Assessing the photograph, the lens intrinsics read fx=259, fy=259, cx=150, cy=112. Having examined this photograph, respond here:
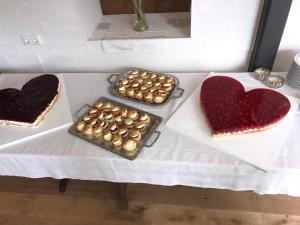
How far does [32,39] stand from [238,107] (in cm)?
105

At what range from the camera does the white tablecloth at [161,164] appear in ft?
2.84

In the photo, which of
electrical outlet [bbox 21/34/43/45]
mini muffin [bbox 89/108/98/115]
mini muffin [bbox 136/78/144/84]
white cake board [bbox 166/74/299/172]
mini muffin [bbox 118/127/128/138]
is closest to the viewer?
white cake board [bbox 166/74/299/172]

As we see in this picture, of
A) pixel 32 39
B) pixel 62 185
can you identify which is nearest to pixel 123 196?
pixel 62 185

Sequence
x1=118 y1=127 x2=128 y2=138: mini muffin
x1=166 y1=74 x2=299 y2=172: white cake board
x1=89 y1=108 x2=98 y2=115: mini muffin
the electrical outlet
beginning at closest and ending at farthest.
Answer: x1=166 y1=74 x2=299 y2=172: white cake board < x1=118 y1=127 x2=128 y2=138: mini muffin < x1=89 y1=108 x2=98 y2=115: mini muffin < the electrical outlet

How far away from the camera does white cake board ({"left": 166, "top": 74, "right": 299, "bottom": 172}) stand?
33.7 inches

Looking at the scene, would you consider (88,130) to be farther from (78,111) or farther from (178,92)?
(178,92)

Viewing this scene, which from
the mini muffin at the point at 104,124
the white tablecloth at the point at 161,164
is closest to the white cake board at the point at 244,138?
the white tablecloth at the point at 161,164

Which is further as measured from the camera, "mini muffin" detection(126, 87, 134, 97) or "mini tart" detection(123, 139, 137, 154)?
"mini muffin" detection(126, 87, 134, 97)

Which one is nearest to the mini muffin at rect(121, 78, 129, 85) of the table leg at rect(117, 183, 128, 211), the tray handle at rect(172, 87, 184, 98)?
the tray handle at rect(172, 87, 184, 98)

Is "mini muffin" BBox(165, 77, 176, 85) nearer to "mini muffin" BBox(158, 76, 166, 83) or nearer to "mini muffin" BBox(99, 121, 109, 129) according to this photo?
"mini muffin" BBox(158, 76, 166, 83)

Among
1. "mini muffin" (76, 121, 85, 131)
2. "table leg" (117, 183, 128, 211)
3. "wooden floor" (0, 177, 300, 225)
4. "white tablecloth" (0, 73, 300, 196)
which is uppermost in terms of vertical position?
"mini muffin" (76, 121, 85, 131)

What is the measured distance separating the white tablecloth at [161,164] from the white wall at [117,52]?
0.28 m

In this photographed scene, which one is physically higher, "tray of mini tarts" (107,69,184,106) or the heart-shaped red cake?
the heart-shaped red cake

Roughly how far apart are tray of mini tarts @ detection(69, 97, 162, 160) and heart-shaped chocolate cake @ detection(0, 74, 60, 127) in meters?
0.17
